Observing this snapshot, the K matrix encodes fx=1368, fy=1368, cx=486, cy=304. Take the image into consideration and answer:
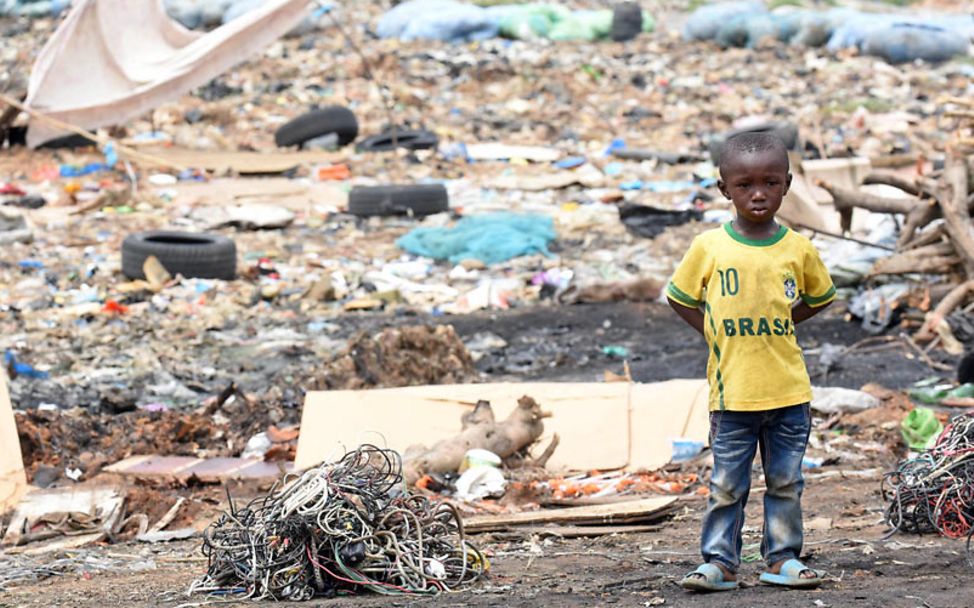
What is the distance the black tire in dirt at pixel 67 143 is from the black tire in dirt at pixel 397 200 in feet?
12.0

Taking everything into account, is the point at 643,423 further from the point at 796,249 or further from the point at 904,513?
the point at 796,249

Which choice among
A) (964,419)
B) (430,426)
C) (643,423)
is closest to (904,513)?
(964,419)

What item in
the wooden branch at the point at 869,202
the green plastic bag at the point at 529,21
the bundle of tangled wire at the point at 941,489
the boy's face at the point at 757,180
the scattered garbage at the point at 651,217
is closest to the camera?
the boy's face at the point at 757,180

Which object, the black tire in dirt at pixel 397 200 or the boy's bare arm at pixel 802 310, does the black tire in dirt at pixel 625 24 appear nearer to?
the black tire in dirt at pixel 397 200

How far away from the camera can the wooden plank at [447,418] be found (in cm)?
556

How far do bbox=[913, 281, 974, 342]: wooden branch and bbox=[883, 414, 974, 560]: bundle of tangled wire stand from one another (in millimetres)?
3581

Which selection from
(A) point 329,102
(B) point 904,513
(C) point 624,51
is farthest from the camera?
(C) point 624,51

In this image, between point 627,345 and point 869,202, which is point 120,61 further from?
point 869,202

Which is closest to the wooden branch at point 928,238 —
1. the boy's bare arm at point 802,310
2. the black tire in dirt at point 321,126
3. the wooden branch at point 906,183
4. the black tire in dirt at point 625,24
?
the wooden branch at point 906,183

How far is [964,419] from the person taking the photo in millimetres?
4000

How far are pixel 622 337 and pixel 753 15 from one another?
49.3 ft

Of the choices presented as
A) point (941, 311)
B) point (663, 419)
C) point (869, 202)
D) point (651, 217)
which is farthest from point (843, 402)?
point (651, 217)

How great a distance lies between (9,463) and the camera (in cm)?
530

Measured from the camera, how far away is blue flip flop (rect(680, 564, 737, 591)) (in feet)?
10.2
